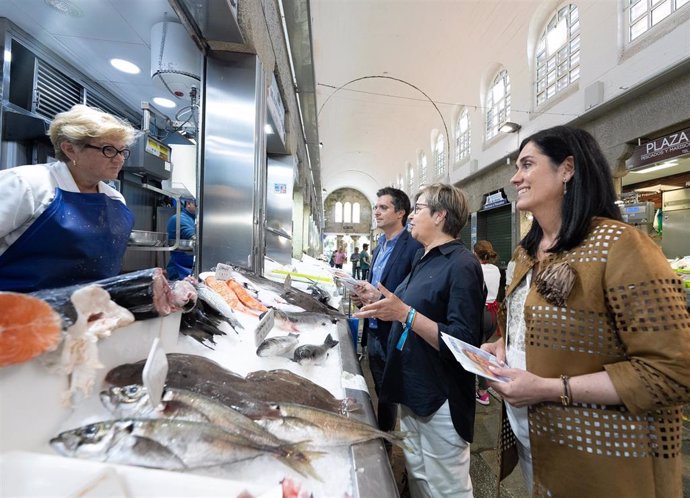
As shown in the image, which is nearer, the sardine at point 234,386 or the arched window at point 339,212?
the sardine at point 234,386

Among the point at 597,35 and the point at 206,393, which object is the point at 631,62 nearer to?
the point at 597,35

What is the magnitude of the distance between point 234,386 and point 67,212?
1.32 meters

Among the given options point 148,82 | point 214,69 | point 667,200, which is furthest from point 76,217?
point 667,200

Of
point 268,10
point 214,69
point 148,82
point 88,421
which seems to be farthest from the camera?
point 148,82

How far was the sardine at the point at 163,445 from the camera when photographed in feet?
2.06

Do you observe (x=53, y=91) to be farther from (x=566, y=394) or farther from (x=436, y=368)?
(x=566, y=394)

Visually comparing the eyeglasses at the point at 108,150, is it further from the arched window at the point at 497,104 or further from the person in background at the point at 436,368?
the arched window at the point at 497,104

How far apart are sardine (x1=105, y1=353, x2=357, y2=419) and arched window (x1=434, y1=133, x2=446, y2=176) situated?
15779 millimetres

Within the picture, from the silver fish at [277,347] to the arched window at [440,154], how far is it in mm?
15468

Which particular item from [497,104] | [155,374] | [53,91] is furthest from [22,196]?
[497,104]

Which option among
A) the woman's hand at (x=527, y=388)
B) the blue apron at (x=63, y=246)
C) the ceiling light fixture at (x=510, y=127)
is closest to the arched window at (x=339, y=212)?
the ceiling light fixture at (x=510, y=127)

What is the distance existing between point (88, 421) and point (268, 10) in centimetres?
415

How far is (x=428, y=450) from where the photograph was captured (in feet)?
5.37

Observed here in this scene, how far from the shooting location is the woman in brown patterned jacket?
37.0 inches
